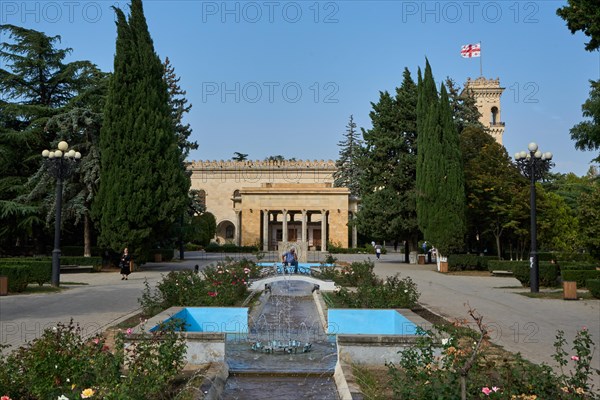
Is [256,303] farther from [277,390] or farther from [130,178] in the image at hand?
[130,178]

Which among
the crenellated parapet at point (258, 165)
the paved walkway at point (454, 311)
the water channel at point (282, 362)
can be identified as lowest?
the water channel at point (282, 362)

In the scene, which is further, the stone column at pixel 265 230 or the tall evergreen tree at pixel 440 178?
the stone column at pixel 265 230

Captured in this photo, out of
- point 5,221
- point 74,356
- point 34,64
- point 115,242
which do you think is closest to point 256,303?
point 74,356

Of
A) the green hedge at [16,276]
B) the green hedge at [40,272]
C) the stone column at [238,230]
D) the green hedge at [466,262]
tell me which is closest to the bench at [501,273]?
the green hedge at [466,262]

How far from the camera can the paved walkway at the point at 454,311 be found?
9.53 m

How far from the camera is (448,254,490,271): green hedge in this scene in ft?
93.2

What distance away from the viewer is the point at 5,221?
29.2m

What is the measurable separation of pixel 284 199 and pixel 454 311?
147ft

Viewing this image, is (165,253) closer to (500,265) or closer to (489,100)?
(500,265)

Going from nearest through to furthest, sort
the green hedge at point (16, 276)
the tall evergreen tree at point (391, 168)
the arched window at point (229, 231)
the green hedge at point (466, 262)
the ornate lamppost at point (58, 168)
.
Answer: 1. the green hedge at point (16, 276)
2. the ornate lamppost at point (58, 168)
3. the green hedge at point (466, 262)
4. the tall evergreen tree at point (391, 168)
5. the arched window at point (229, 231)

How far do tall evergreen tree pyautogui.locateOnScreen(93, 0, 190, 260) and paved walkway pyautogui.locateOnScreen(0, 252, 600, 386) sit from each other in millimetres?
7421

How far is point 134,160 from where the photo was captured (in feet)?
89.9

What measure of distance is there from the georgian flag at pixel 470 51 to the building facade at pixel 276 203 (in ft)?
64.8

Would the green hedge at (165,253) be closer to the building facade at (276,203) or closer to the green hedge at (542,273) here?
the building facade at (276,203)
